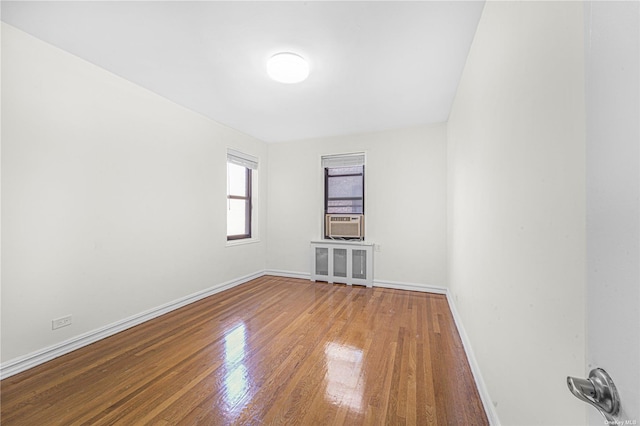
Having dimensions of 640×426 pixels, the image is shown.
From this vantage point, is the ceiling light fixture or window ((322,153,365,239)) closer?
the ceiling light fixture

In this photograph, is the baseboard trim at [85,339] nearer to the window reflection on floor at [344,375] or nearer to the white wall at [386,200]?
the white wall at [386,200]

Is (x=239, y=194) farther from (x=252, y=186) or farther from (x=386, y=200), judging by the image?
(x=386, y=200)

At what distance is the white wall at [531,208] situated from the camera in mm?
736

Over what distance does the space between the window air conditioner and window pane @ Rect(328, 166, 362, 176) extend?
774 millimetres

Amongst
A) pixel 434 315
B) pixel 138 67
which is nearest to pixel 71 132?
pixel 138 67

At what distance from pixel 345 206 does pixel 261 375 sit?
10.2ft

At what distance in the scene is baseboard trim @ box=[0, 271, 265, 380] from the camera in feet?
6.09

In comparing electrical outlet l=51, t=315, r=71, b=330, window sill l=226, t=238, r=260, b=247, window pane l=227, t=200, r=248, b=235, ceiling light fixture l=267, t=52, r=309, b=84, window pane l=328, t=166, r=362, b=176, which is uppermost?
ceiling light fixture l=267, t=52, r=309, b=84

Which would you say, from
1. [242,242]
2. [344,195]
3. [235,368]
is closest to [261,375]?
[235,368]

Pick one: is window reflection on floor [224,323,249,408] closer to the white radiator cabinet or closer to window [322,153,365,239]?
the white radiator cabinet

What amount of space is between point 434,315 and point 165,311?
124 inches

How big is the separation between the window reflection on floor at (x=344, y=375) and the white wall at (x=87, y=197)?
2.15 m

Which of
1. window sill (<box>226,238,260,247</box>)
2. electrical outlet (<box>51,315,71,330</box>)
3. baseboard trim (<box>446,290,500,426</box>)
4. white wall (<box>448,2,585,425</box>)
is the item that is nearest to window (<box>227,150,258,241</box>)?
window sill (<box>226,238,260,247</box>)

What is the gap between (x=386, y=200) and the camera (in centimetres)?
410
